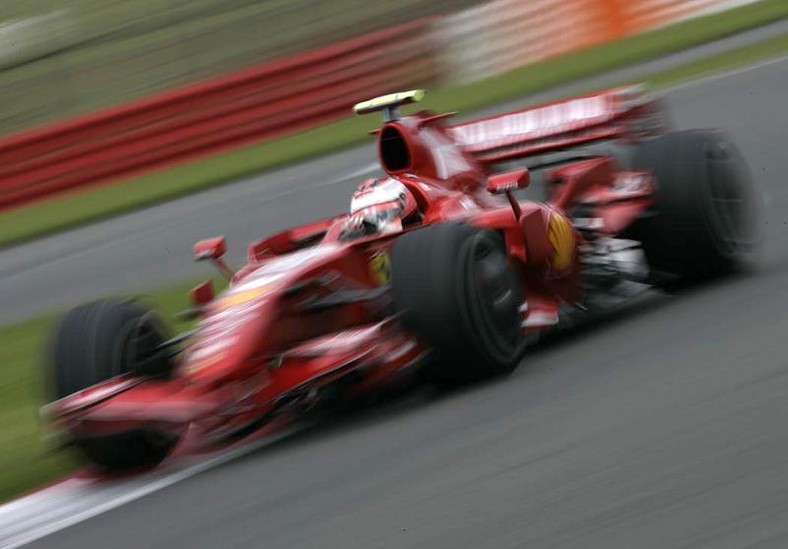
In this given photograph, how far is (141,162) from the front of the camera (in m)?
16.3

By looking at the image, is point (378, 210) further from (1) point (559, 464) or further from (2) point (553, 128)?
(1) point (559, 464)

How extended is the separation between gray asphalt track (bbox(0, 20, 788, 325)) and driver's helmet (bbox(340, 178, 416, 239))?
4.76m

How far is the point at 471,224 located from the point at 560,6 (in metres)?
11.4

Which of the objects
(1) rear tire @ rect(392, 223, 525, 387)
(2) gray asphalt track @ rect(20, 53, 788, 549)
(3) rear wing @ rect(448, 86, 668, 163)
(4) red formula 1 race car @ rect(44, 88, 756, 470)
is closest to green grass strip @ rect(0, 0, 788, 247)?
(3) rear wing @ rect(448, 86, 668, 163)

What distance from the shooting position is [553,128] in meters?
8.30

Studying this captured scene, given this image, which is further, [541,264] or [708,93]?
[708,93]

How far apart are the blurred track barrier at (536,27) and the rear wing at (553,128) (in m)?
9.01

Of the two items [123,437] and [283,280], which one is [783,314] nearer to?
[283,280]

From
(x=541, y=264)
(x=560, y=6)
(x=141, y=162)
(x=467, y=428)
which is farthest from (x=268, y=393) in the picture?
(x=560, y=6)

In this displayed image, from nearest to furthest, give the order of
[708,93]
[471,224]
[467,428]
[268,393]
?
[467,428], [268,393], [471,224], [708,93]

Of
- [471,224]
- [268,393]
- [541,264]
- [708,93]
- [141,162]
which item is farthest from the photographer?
[141,162]

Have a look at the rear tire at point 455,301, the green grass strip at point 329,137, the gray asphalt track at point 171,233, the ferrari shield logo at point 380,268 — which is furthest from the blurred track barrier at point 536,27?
the rear tire at point 455,301

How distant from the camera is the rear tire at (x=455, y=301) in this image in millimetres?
6238

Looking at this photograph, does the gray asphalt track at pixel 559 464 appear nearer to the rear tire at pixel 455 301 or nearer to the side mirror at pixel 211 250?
the rear tire at pixel 455 301
